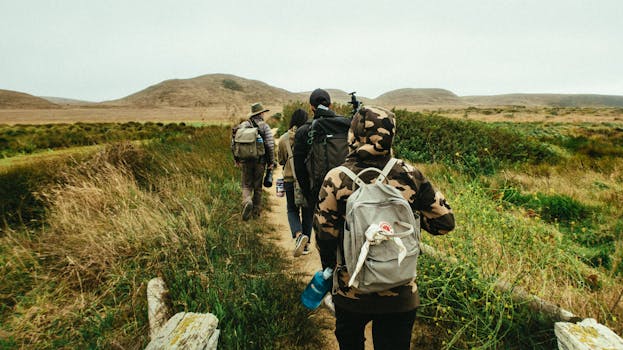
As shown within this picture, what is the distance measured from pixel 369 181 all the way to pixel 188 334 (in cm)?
159

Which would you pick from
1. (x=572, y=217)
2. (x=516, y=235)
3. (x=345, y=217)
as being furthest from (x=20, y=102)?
(x=572, y=217)

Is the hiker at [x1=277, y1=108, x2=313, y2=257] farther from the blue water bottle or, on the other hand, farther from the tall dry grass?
the blue water bottle

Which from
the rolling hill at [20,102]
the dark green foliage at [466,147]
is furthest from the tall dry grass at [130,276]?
the rolling hill at [20,102]

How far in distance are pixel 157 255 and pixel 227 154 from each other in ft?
21.0

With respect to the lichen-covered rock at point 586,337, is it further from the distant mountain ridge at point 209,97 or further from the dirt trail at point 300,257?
the distant mountain ridge at point 209,97

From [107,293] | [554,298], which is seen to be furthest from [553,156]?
[107,293]

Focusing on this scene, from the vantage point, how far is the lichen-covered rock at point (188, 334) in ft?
6.32

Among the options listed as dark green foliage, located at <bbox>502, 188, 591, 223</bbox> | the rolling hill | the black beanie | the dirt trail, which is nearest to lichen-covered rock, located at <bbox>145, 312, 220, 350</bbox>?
the dirt trail

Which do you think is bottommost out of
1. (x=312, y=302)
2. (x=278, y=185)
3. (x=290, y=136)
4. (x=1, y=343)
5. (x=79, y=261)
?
(x=1, y=343)

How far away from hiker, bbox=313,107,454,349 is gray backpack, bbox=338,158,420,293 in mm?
187

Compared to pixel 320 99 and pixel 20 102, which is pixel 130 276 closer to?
pixel 320 99

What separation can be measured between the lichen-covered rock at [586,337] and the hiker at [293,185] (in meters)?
2.42

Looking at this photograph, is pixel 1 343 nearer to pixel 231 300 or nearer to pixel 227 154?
pixel 231 300

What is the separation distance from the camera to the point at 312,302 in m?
1.98
